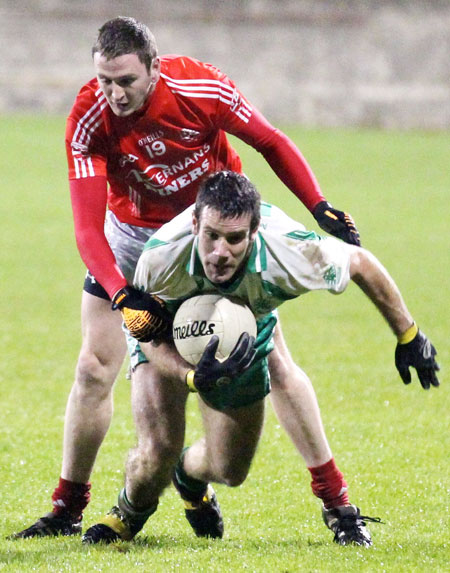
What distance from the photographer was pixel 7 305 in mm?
13039

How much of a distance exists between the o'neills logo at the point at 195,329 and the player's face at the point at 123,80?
110 cm

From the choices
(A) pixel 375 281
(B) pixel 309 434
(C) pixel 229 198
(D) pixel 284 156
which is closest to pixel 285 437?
(B) pixel 309 434

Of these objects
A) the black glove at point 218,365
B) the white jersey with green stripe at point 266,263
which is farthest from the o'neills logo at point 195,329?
the white jersey with green stripe at point 266,263

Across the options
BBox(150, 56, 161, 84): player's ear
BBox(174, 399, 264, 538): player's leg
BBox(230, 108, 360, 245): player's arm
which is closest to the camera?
BBox(174, 399, 264, 538): player's leg

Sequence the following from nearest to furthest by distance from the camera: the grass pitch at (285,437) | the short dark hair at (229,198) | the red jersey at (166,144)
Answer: the short dark hair at (229,198)
the grass pitch at (285,437)
the red jersey at (166,144)

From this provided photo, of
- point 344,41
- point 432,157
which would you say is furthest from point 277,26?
point 432,157

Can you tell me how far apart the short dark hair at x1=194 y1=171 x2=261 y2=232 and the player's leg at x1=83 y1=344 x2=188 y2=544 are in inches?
33.7

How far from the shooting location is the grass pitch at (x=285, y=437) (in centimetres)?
524

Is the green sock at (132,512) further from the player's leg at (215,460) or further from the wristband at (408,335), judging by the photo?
the wristband at (408,335)

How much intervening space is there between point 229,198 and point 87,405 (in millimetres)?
1643

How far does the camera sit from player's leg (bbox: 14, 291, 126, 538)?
19.3ft

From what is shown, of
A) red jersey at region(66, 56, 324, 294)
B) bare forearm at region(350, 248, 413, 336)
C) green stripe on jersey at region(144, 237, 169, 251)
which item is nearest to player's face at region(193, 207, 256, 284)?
green stripe on jersey at region(144, 237, 169, 251)

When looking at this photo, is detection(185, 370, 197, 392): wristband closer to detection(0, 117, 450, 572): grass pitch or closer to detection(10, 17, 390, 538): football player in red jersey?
detection(10, 17, 390, 538): football player in red jersey

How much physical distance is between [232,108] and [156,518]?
2231 mm
